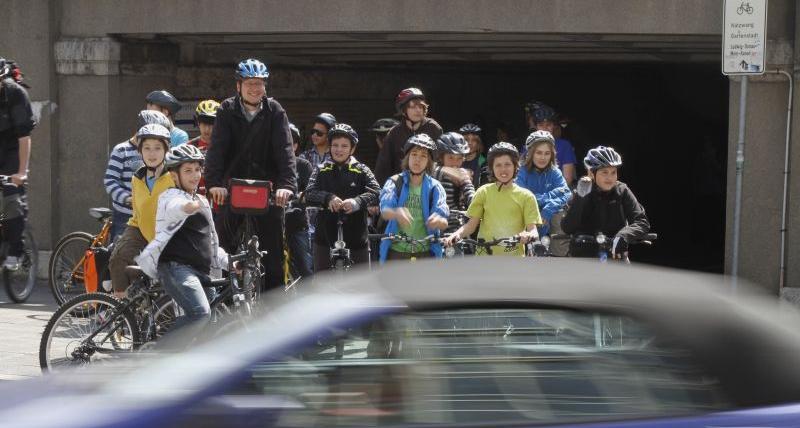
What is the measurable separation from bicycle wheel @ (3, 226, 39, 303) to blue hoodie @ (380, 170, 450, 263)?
12.5 feet

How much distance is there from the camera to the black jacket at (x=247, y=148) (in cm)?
945

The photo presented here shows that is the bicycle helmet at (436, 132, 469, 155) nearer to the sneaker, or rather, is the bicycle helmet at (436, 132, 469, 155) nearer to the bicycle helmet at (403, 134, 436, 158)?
the bicycle helmet at (403, 134, 436, 158)

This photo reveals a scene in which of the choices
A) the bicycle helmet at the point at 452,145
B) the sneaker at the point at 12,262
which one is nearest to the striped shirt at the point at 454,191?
the bicycle helmet at the point at 452,145

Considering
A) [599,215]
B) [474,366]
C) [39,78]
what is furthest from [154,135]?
[474,366]

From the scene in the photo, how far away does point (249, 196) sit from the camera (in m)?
8.93

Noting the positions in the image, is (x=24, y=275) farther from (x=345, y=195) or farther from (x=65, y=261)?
(x=345, y=195)

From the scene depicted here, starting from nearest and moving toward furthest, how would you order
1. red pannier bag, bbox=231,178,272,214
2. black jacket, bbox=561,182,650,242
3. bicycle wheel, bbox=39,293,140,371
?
bicycle wheel, bbox=39,293,140,371
red pannier bag, bbox=231,178,272,214
black jacket, bbox=561,182,650,242

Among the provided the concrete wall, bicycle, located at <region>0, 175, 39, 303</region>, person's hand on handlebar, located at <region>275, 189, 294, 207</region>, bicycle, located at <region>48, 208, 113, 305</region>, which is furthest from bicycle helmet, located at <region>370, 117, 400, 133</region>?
person's hand on handlebar, located at <region>275, 189, 294, 207</region>

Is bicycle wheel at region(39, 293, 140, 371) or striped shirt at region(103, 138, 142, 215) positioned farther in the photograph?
striped shirt at region(103, 138, 142, 215)

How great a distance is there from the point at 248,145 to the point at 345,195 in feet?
4.39

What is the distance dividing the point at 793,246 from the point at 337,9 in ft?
15.6

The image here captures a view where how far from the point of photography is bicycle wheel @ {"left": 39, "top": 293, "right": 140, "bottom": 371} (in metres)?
8.02

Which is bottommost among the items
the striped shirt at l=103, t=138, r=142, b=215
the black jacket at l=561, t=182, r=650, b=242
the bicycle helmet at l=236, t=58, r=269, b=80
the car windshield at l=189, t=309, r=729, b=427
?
the car windshield at l=189, t=309, r=729, b=427

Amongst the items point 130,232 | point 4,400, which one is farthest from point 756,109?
point 4,400
